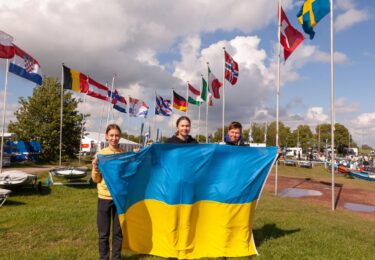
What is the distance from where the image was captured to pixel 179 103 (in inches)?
1207

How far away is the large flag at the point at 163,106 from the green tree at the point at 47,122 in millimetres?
9747

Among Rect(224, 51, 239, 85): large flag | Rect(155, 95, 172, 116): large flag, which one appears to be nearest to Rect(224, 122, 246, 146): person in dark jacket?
Rect(224, 51, 239, 85): large flag

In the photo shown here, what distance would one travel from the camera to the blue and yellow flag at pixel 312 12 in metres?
12.9

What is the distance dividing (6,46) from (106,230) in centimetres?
1207

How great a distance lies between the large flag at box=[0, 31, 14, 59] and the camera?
13.6 metres

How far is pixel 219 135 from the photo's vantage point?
313 ft

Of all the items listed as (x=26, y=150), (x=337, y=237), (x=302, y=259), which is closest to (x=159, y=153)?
(x=302, y=259)

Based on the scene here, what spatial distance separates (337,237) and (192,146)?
4.32m

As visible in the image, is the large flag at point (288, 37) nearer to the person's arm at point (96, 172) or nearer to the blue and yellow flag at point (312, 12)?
the blue and yellow flag at point (312, 12)

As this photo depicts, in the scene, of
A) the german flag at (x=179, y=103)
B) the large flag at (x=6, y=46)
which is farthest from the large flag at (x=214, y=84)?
the large flag at (x=6, y=46)

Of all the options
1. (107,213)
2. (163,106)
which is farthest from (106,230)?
(163,106)

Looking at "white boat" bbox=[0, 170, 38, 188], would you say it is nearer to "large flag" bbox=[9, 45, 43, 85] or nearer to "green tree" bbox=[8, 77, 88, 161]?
"large flag" bbox=[9, 45, 43, 85]

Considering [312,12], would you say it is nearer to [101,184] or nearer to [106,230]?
[101,184]

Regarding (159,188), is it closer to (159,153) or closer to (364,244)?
(159,153)
